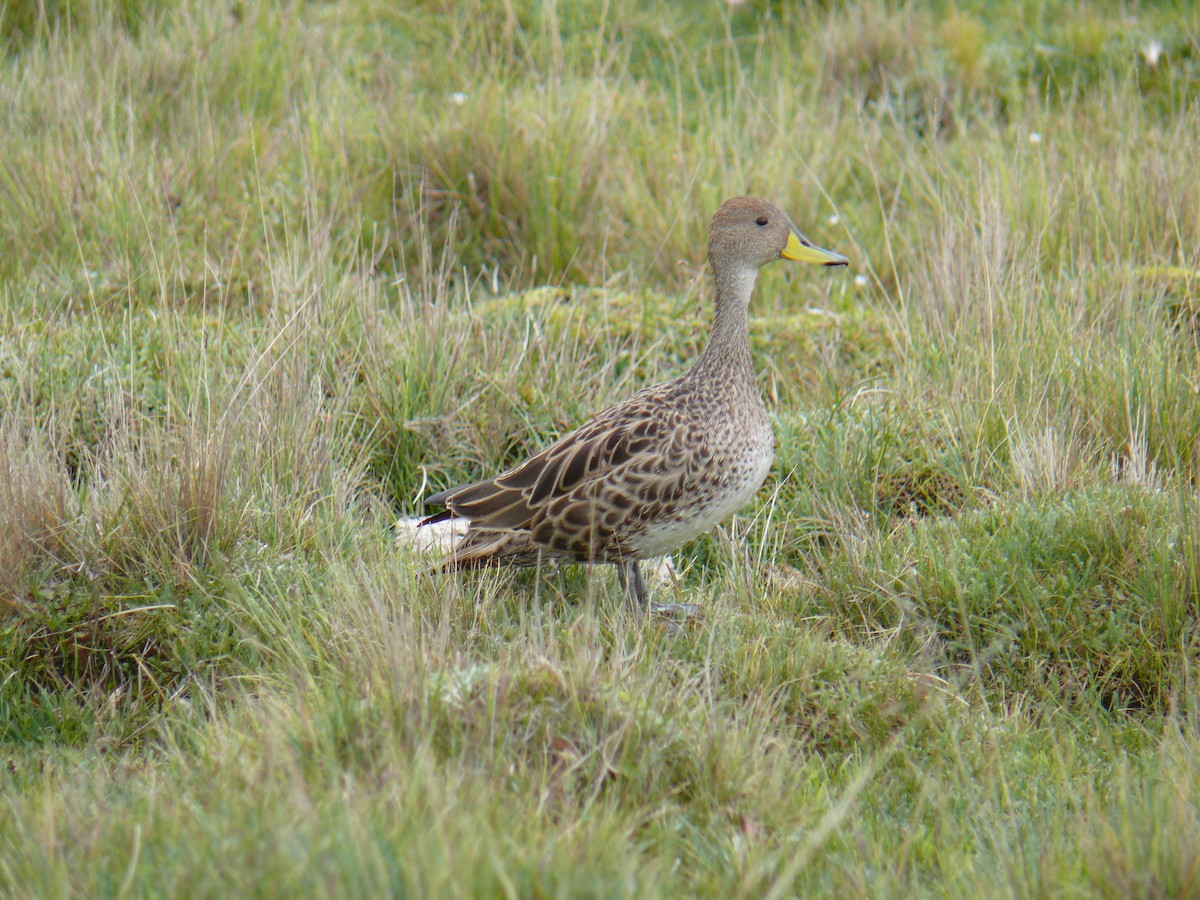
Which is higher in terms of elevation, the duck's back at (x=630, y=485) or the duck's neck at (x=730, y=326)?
the duck's neck at (x=730, y=326)

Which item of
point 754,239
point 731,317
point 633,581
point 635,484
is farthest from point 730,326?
point 633,581

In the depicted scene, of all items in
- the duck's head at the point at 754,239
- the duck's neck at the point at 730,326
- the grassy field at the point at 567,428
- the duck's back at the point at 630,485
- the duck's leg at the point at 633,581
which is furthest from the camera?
the duck's head at the point at 754,239

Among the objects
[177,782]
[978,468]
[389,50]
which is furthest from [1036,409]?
[389,50]

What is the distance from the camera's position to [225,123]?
6578 millimetres

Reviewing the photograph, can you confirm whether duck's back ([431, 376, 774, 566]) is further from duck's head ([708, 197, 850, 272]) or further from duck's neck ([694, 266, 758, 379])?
duck's head ([708, 197, 850, 272])

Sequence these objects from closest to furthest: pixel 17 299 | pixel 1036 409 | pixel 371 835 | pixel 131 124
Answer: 1. pixel 371 835
2. pixel 1036 409
3. pixel 17 299
4. pixel 131 124

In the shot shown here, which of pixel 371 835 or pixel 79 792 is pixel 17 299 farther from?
pixel 371 835

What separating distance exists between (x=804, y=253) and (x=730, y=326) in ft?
1.32

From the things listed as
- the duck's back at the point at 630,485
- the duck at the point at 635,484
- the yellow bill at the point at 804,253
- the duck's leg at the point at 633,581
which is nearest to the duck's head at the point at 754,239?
the yellow bill at the point at 804,253

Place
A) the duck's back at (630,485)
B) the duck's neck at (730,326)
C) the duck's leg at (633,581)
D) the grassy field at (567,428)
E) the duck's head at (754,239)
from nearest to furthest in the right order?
the grassy field at (567,428) → the duck's back at (630,485) → the duck's leg at (633,581) → the duck's neck at (730,326) → the duck's head at (754,239)

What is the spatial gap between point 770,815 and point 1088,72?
6.36m

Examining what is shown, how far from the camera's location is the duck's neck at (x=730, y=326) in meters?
4.24

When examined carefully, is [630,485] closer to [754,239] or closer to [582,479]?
[582,479]

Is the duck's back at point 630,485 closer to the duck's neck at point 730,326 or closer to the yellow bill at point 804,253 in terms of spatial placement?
the duck's neck at point 730,326
